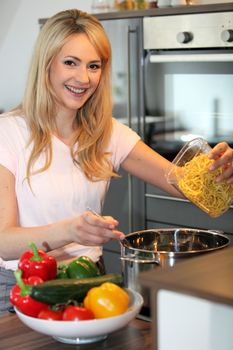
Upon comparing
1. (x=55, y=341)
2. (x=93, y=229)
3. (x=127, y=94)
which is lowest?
(x=55, y=341)

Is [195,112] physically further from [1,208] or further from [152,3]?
[1,208]

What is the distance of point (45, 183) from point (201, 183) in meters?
0.51

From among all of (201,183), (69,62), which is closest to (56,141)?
(69,62)

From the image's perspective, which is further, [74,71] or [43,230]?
[74,71]

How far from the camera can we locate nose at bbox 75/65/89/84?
2164 mm

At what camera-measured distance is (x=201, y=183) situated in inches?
75.5

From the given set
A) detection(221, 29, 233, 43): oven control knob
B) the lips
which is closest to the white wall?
detection(221, 29, 233, 43): oven control knob

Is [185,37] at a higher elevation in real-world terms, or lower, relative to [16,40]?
lower

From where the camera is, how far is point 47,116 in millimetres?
2227

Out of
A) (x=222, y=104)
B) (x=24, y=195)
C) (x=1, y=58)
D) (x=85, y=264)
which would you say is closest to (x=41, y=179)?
(x=24, y=195)

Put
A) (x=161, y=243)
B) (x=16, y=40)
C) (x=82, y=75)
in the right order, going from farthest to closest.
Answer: (x=16, y=40) < (x=82, y=75) < (x=161, y=243)

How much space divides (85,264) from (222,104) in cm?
136

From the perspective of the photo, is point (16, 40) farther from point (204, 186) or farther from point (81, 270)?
point (81, 270)

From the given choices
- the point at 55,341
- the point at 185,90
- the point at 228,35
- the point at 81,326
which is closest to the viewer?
the point at 81,326
